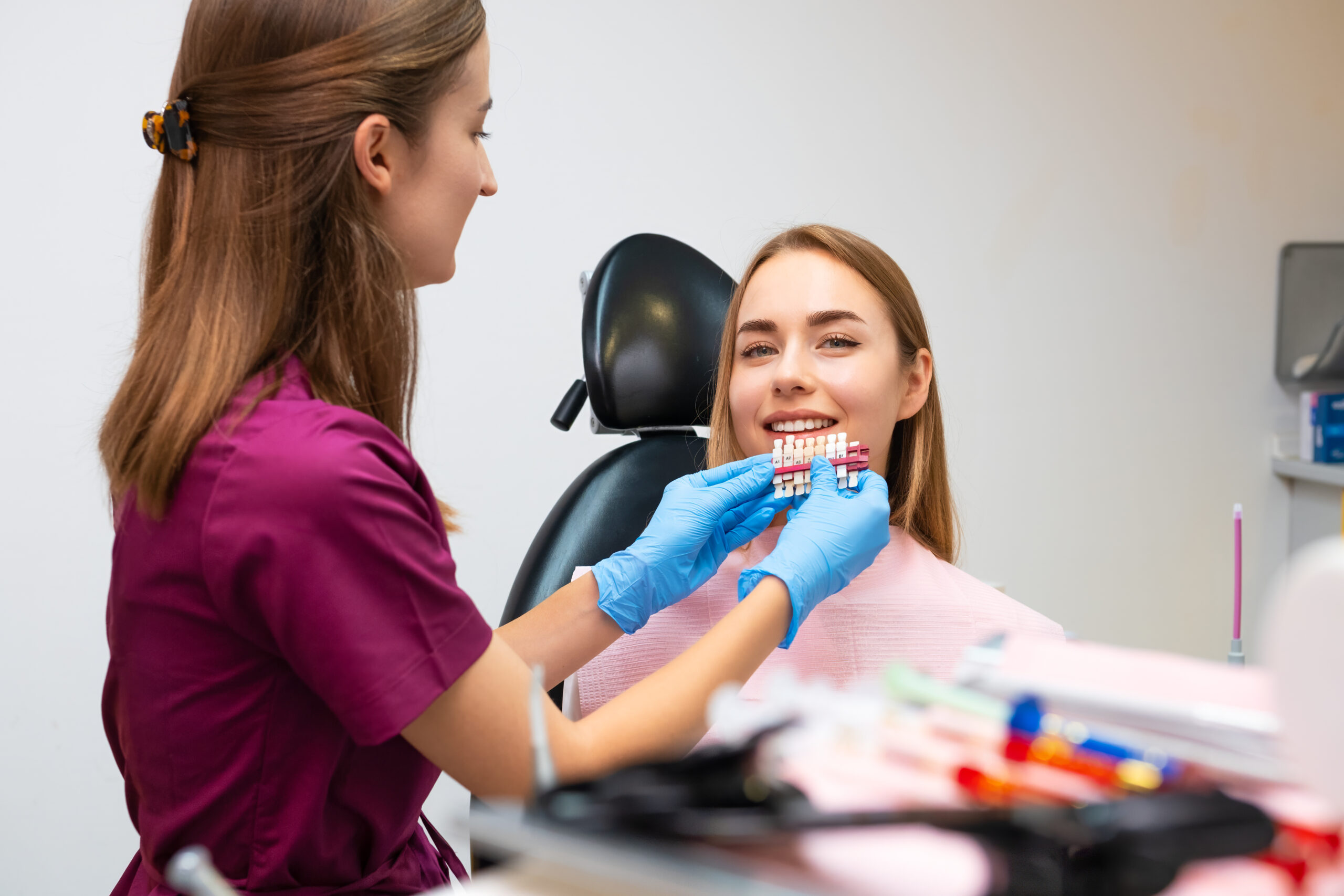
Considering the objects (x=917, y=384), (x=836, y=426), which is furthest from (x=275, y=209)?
(x=917, y=384)

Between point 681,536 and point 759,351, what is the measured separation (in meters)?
0.32

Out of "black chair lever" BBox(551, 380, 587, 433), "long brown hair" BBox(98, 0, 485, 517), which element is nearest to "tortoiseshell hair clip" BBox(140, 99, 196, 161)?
"long brown hair" BBox(98, 0, 485, 517)

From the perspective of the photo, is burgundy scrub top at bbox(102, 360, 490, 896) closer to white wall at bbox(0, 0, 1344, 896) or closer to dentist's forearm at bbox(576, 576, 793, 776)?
dentist's forearm at bbox(576, 576, 793, 776)

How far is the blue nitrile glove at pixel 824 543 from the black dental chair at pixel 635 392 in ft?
Answer: 0.95

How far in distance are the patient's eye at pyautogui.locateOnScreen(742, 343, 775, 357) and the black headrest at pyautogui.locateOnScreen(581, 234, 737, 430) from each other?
0.10m

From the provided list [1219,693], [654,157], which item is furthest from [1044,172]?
[1219,693]

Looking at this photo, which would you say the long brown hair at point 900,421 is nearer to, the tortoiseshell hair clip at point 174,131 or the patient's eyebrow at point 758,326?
the patient's eyebrow at point 758,326

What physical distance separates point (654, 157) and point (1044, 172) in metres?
0.97

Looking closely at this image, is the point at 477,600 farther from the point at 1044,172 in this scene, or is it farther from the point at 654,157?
the point at 1044,172

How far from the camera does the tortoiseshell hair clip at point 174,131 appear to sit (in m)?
0.92

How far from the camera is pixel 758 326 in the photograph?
1438mm

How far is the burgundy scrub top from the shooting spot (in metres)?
0.78

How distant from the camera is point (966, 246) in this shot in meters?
2.52

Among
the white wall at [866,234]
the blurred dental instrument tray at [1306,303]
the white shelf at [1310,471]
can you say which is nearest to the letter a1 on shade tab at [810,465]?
the white wall at [866,234]
